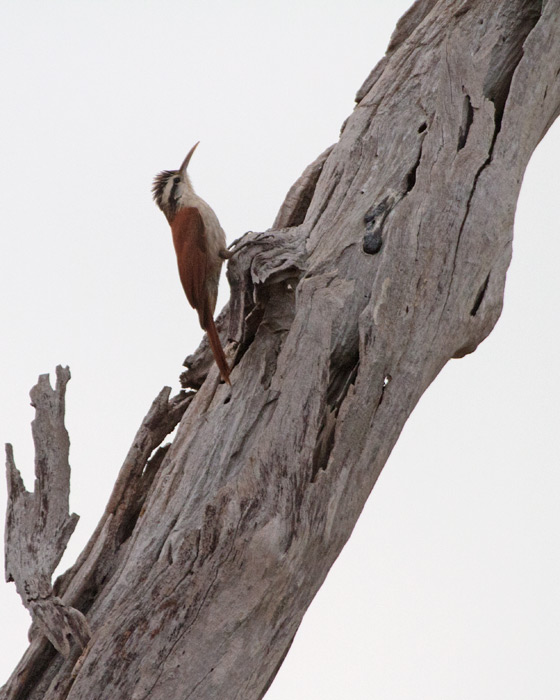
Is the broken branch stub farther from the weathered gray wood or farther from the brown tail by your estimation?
the brown tail

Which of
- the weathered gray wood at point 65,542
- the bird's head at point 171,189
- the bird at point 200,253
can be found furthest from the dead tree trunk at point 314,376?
the bird's head at point 171,189

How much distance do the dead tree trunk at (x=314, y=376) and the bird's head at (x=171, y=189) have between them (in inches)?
30.3

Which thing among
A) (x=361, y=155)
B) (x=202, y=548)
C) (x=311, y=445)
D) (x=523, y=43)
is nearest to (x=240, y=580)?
(x=202, y=548)

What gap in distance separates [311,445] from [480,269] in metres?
0.97

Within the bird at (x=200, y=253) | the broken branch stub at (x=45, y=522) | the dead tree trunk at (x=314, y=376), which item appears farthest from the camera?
the bird at (x=200, y=253)

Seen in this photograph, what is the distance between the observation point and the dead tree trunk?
2.81 metres

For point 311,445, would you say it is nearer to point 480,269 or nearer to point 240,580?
point 240,580

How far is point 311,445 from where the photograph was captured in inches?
116

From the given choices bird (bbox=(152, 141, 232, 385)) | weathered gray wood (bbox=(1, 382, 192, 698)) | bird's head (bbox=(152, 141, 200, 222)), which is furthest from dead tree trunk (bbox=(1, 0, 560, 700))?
bird's head (bbox=(152, 141, 200, 222))

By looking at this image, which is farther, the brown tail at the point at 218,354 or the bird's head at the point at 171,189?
the bird's head at the point at 171,189

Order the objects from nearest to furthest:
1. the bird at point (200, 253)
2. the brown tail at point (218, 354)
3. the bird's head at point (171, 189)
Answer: the brown tail at point (218, 354) → the bird at point (200, 253) → the bird's head at point (171, 189)

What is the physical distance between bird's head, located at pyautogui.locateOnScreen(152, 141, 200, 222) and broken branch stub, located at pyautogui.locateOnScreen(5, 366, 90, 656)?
1.26 m

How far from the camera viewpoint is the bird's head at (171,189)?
4277 mm

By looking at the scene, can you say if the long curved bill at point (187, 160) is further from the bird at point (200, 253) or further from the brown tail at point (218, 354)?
the brown tail at point (218, 354)
